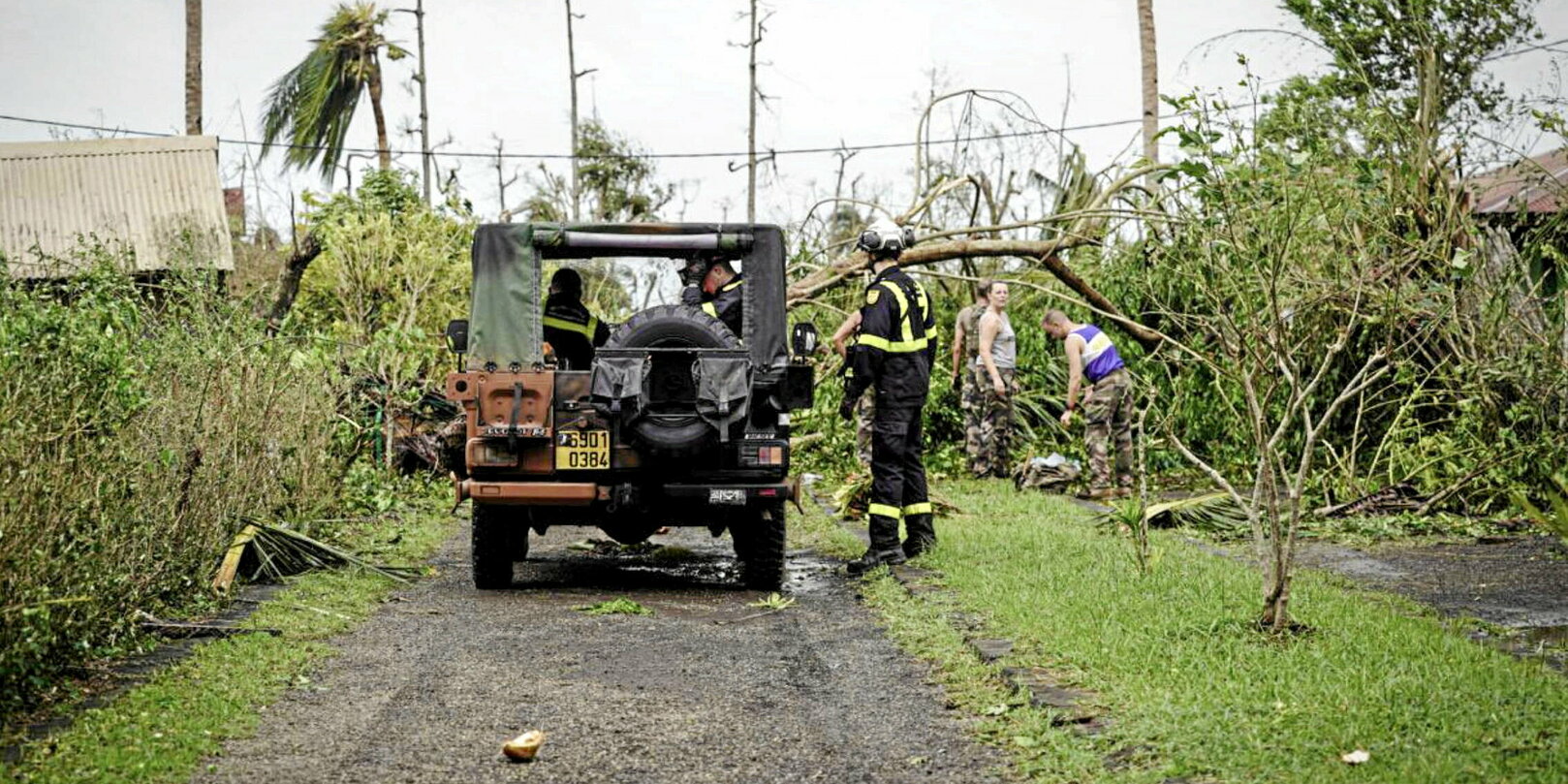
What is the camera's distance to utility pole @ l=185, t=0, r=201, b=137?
27031 millimetres

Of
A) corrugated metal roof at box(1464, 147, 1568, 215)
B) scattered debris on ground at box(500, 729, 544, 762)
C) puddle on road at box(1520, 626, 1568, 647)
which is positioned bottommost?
puddle on road at box(1520, 626, 1568, 647)

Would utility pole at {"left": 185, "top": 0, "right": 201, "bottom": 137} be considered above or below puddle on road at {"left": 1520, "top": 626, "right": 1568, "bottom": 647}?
above

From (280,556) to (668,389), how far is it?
2.68 metres

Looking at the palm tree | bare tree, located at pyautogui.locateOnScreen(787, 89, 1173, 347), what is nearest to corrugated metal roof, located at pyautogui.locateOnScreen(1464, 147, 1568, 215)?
bare tree, located at pyautogui.locateOnScreen(787, 89, 1173, 347)

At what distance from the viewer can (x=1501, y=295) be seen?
1283 centimetres

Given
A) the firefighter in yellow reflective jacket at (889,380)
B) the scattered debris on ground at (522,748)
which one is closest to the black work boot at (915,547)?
the firefighter in yellow reflective jacket at (889,380)

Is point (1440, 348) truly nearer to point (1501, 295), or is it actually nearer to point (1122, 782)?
point (1501, 295)

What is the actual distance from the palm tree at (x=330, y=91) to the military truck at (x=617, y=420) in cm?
2456

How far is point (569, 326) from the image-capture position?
11492 millimetres

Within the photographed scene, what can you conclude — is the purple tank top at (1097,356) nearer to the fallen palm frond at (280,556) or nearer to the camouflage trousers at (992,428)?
the camouflage trousers at (992,428)

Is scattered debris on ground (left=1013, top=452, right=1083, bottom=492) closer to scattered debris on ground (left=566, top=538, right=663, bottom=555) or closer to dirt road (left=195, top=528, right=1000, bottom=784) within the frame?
scattered debris on ground (left=566, top=538, right=663, bottom=555)

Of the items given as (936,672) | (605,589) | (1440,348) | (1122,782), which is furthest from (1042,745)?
(1440,348)

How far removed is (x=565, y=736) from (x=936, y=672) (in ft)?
6.37

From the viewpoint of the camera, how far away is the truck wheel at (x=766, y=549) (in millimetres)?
10180
